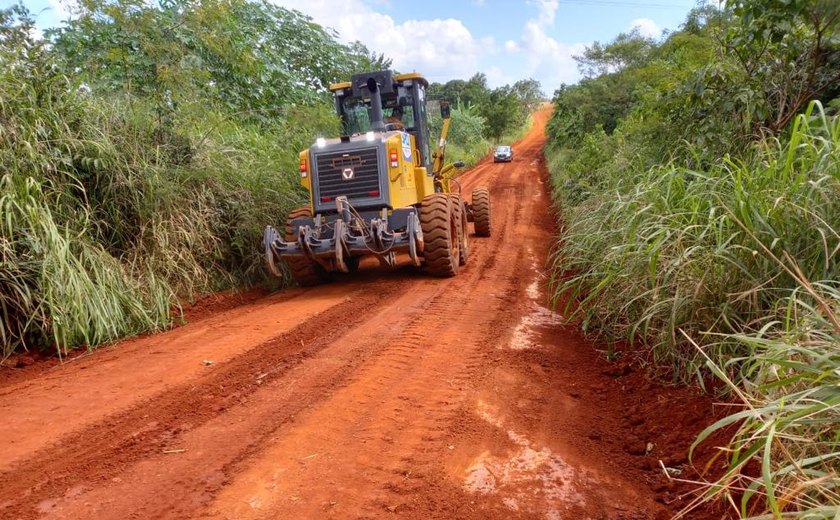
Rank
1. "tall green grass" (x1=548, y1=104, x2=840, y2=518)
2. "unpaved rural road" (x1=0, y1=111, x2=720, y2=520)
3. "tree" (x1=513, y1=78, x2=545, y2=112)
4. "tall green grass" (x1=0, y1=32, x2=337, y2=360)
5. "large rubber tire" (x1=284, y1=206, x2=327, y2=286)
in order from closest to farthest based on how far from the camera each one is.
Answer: "tall green grass" (x1=548, y1=104, x2=840, y2=518) < "unpaved rural road" (x1=0, y1=111, x2=720, y2=520) < "tall green grass" (x1=0, y1=32, x2=337, y2=360) < "large rubber tire" (x1=284, y1=206, x2=327, y2=286) < "tree" (x1=513, y1=78, x2=545, y2=112)

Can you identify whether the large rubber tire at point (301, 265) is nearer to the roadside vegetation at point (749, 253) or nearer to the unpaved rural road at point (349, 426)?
the unpaved rural road at point (349, 426)

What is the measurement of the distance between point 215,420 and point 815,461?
3.02 metres

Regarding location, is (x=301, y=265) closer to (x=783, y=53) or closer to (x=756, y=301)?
(x=756, y=301)

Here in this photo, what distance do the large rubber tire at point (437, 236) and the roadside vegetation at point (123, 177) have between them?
2.48 meters

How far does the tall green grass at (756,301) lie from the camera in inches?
73.4

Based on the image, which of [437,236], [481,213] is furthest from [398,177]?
[481,213]

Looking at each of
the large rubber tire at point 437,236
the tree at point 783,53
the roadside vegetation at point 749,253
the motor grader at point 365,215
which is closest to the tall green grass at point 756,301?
the roadside vegetation at point 749,253

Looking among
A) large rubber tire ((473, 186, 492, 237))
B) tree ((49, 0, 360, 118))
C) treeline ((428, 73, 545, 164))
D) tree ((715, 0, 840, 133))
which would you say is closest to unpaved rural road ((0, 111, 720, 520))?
tree ((715, 0, 840, 133))

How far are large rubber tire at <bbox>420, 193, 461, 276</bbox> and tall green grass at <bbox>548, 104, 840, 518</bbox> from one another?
2228mm

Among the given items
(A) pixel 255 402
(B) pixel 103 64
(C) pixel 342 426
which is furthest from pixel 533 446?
(B) pixel 103 64

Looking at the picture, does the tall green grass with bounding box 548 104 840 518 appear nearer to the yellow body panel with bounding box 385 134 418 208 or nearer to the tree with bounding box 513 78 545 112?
the yellow body panel with bounding box 385 134 418 208

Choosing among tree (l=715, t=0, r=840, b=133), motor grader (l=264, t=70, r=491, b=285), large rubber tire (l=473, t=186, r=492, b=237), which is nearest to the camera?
tree (l=715, t=0, r=840, b=133)

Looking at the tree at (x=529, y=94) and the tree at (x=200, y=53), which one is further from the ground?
the tree at (x=529, y=94)

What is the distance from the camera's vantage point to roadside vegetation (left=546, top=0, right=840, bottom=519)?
192cm
